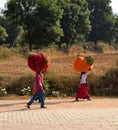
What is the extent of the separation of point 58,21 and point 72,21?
34.9 ft

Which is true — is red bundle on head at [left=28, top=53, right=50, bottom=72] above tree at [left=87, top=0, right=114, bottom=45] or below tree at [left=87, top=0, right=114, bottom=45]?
below

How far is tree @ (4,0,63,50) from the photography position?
41188 millimetres

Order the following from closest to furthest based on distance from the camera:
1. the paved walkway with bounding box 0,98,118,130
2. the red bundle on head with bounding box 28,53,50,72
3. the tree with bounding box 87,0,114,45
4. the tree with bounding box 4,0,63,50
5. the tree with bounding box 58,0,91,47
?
the paved walkway with bounding box 0,98,118,130
the red bundle on head with bounding box 28,53,50,72
the tree with bounding box 4,0,63,50
the tree with bounding box 58,0,91,47
the tree with bounding box 87,0,114,45

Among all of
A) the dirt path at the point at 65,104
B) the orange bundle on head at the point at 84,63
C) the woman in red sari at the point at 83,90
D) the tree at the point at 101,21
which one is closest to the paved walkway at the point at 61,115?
the dirt path at the point at 65,104

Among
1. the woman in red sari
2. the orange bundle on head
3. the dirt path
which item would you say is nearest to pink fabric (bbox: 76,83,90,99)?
the woman in red sari

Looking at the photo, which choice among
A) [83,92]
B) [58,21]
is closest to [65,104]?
[83,92]

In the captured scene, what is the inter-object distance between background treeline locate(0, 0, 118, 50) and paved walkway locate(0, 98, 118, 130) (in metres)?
28.2

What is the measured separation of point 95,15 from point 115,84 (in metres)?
60.2

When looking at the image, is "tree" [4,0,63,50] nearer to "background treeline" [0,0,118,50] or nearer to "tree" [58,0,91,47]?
"background treeline" [0,0,118,50]

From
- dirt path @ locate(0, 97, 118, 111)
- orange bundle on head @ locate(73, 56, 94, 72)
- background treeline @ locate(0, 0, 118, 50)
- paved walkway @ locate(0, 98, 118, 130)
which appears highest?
background treeline @ locate(0, 0, 118, 50)

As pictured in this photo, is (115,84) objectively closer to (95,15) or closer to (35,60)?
(35,60)

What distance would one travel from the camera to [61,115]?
10.4 metres

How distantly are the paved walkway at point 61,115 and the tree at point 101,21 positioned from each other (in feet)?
192

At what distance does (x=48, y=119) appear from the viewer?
32.2 ft
